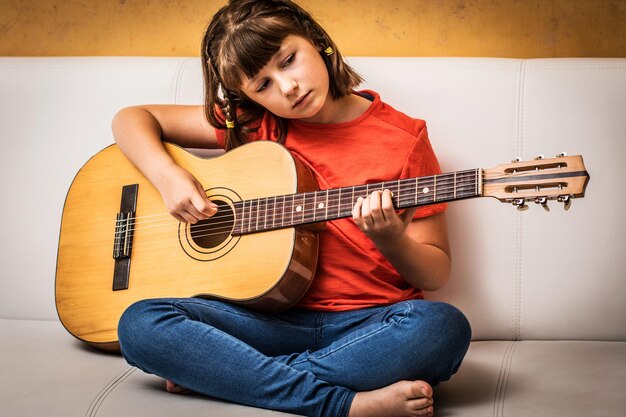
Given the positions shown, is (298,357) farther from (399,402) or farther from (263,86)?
(263,86)

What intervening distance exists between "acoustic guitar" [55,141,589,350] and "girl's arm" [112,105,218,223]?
35mm

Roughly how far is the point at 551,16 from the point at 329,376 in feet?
3.70

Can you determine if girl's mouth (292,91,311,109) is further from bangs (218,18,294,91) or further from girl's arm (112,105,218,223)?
girl's arm (112,105,218,223)

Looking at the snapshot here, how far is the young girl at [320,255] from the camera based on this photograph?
137 cm

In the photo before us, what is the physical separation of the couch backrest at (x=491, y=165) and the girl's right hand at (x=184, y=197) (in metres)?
0.36

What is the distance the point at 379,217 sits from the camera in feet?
4.52

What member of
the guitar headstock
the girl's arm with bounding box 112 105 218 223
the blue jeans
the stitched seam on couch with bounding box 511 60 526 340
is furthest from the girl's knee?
the stitched seam on couch with bounding box 511 60 526 340

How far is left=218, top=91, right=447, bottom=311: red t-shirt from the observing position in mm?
1617

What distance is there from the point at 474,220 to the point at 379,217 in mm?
467

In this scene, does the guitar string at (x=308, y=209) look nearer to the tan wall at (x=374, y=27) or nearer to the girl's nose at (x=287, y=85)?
the girl's nose at (x=287, y=85)

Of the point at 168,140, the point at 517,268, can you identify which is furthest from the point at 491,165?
the point at 168,140

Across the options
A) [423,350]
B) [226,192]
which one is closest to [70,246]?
[226,192]

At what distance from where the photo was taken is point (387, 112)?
1726 mm

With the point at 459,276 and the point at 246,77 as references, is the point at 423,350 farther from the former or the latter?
the point at 246,77
